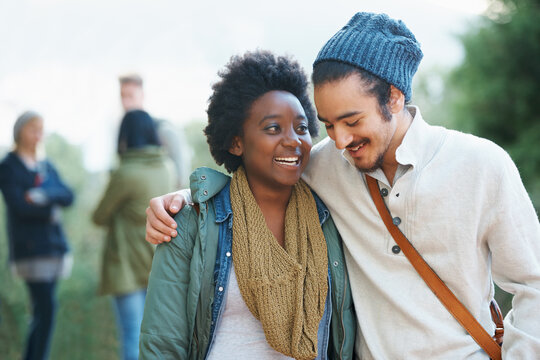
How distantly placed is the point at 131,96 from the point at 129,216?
1.09 meters

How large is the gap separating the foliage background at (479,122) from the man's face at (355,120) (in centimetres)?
460

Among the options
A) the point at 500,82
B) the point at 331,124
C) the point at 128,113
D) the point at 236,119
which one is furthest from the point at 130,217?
the point at 500,82

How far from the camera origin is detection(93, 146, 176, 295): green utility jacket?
4426mm

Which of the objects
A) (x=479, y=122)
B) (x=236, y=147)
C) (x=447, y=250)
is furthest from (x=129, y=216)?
(x=479, y=122)

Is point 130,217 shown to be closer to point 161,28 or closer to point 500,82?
point 500,82

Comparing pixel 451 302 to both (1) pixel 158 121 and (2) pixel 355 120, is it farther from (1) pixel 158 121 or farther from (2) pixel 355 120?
(1) pixel 158 121

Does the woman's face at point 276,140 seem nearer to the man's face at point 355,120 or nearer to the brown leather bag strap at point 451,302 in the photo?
the man's face at point 355,120

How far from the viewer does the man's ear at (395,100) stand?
2266 millimetres

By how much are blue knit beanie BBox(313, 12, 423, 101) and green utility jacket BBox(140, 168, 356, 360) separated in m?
0.80

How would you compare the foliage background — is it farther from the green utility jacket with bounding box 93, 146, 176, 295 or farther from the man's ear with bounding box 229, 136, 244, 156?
the man's ear with bounding box 229, 136, 244, 156

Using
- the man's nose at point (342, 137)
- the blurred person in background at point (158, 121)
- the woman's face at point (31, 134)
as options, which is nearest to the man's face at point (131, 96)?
the blurred person in background at point (158, 121)

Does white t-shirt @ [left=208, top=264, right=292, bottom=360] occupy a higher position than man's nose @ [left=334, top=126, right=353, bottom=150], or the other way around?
man's nose @ [left=334, top=126, right=353, bottom=150]

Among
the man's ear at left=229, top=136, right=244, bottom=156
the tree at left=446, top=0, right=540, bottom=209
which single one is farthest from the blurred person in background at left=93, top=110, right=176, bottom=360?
the tree at left=446, top=0, right=540, bottom=209

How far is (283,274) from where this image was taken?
87.6 inches
